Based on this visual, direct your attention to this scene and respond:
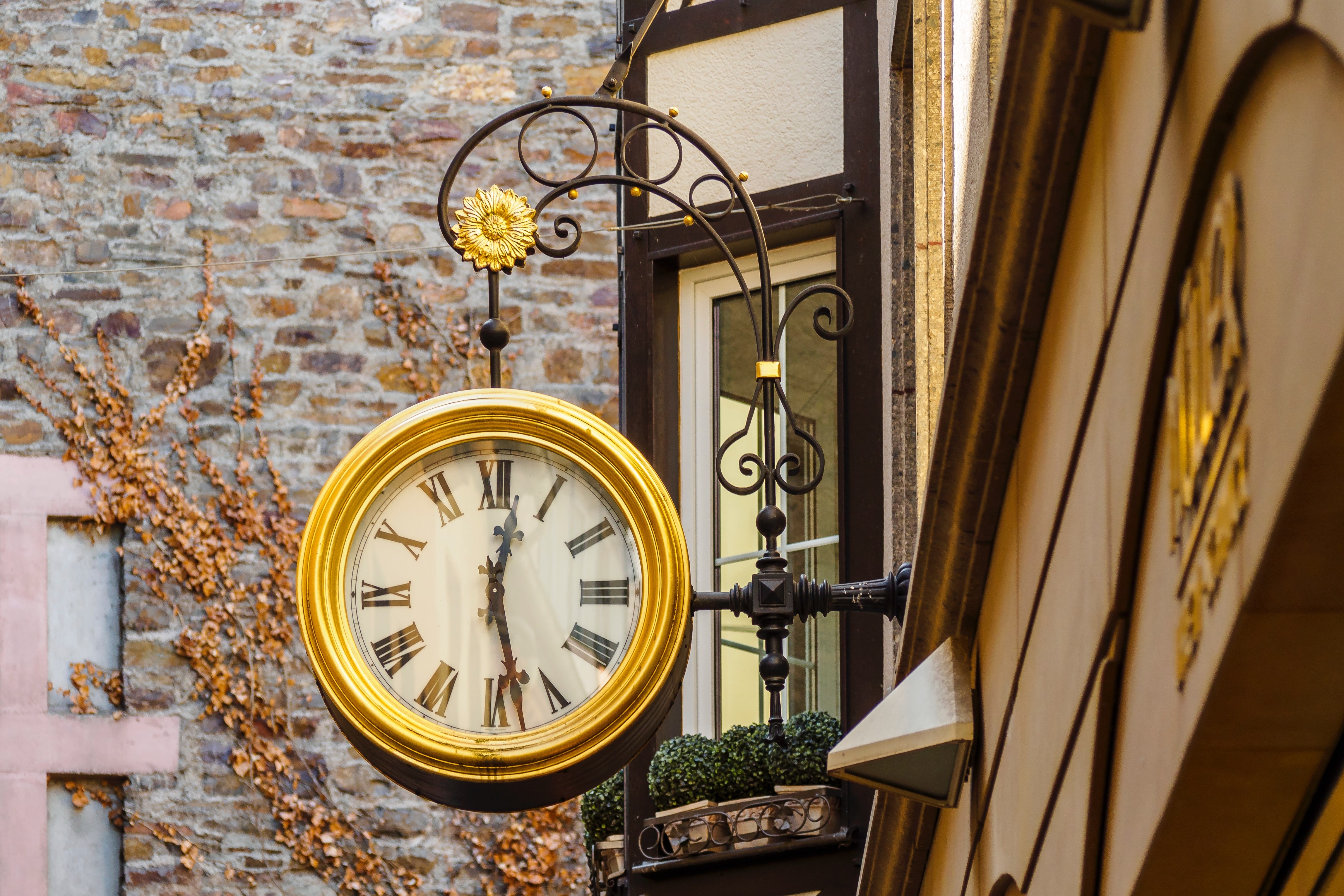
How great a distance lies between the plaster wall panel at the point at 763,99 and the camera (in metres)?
5.04

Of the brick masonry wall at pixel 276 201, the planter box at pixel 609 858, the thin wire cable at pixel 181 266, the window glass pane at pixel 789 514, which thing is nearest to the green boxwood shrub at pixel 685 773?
the window glass pane at pixel 789 514

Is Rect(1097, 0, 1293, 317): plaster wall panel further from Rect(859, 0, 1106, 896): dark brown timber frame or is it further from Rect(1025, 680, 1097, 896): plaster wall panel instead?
Rect(1025, 680, 1097, 896): plaster wall panel

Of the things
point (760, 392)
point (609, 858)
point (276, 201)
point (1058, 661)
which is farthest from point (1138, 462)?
point (276, 201)

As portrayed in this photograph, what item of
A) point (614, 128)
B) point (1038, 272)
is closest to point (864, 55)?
point (614, 128)

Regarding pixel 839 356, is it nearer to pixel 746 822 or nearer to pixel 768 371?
pixel 768 371

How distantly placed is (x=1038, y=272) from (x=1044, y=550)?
324 mm

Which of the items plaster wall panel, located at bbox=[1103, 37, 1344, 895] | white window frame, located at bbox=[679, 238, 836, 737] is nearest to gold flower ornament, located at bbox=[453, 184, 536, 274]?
white window frame, located at bbox=[679, 238, 836, 737]

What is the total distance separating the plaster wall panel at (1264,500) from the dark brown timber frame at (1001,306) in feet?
1.38

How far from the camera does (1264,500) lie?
1091 mm

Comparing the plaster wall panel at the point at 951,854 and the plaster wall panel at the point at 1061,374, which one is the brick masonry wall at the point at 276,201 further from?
the plaster wall panel at the point at 1061,374

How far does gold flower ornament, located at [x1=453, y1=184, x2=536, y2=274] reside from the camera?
3.78 meters

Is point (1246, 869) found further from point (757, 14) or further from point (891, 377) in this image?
point (757, 14)

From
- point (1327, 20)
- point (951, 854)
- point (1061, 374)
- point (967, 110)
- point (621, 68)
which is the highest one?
point (621, 68)

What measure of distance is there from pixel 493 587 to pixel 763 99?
227cm
